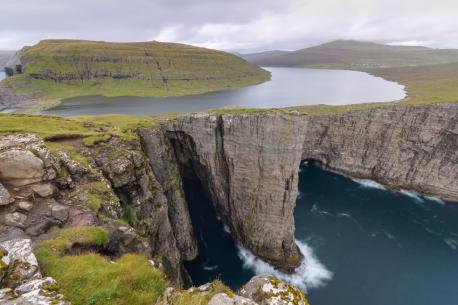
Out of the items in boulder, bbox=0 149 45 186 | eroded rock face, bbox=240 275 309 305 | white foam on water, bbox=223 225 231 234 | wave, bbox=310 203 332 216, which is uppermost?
boulder, bbox=0 149 45 186

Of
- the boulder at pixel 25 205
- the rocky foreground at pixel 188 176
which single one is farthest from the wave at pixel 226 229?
the boulder at pixel 25 205

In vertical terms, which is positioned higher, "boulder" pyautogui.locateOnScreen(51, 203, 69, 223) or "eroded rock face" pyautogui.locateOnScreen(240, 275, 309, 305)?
"boulder" pyautogui.locateOnScreen(51, 203, 69, 223)

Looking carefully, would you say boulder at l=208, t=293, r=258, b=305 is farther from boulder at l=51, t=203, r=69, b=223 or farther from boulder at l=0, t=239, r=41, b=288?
boulder at l=51, t=203, r=69, b=223

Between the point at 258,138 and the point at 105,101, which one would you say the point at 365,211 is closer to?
the point at 258,138

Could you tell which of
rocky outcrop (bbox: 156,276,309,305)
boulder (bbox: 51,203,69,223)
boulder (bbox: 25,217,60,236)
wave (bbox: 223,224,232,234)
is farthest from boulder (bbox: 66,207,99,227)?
wave (bbox: 223,224,232,234)

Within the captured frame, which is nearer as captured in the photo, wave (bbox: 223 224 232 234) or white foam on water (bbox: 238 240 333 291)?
white foam on water (bbox: 238 240 333 291)

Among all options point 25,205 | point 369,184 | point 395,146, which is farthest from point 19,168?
point 395,146

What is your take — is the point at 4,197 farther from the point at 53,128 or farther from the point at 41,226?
the point at 53,128
